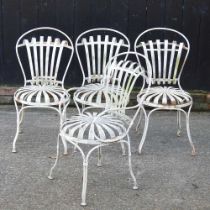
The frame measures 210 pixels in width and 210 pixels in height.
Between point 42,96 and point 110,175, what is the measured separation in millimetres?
1061

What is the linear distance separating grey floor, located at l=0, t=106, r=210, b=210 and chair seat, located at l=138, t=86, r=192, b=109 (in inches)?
18.6

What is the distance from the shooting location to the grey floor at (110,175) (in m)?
3.58

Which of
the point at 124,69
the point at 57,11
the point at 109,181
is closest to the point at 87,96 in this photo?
the point at 124,69

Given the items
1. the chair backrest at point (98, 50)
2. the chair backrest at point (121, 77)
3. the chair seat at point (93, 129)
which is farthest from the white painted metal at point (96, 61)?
the chair seat at point (93, 129)

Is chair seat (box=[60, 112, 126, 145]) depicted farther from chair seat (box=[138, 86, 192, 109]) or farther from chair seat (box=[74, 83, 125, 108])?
chair seat (box=[138, 86, 192, 109])

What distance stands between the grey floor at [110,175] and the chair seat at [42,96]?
479 millimetres

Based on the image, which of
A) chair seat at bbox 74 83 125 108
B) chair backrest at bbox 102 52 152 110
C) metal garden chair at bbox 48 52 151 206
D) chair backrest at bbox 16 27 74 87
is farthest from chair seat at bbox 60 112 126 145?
chair backrest at bbox 16 27 74 87

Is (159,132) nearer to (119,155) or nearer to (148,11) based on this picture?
(119,155)

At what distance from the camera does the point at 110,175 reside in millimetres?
3992

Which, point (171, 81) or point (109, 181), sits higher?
point (171, 81)

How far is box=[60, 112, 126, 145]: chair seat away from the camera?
3.48 m

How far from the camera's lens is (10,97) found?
18.8 feet

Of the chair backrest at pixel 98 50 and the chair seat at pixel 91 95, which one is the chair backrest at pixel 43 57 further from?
the chair seat at pixel 91 95

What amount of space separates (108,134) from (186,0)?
2406mm
